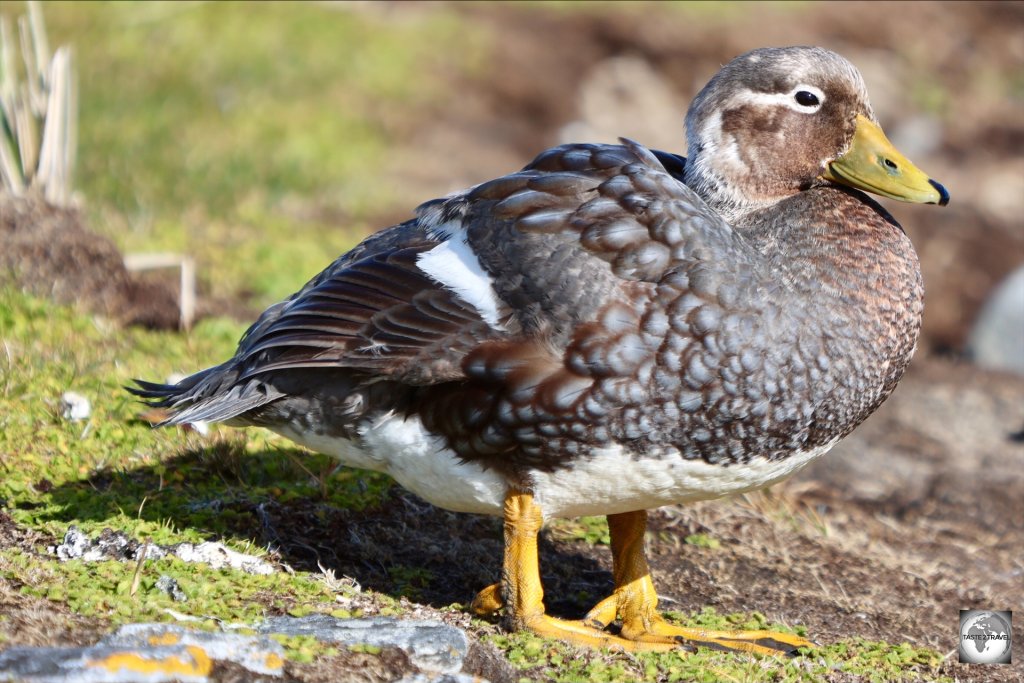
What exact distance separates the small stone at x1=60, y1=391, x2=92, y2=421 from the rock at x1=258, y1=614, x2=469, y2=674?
57.1 inches

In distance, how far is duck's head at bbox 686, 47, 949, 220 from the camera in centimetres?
359

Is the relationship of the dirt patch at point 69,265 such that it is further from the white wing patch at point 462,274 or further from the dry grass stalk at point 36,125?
the white wing patch at point 462,274

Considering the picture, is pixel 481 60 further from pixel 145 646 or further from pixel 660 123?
pixel 145 646

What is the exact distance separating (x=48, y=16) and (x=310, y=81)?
6.93 ft

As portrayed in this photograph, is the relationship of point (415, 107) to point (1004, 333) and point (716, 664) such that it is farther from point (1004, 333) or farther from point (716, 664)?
point (716, 664)

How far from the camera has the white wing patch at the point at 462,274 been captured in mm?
3287

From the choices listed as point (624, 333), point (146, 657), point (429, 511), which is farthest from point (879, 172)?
point (146, 657)

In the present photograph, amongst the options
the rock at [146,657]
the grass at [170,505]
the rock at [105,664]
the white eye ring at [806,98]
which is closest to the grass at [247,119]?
the grass at [170,505]

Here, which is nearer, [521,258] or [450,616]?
[521,258]

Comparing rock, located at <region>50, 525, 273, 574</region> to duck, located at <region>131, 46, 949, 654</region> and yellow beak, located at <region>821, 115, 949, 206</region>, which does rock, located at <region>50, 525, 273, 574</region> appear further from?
yellow beak, located at <region>821, 115, 949, 206</region>

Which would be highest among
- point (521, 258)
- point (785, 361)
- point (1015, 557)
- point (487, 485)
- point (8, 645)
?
point (521, 258)

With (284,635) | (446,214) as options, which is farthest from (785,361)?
(284,635)

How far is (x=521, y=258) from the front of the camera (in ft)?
10.8

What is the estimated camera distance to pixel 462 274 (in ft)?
11.0
